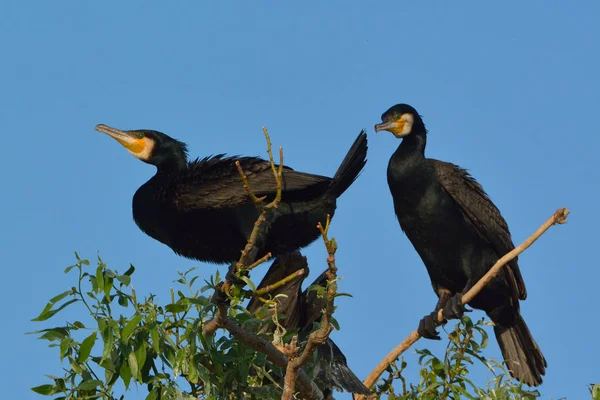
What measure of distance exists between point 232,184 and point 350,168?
2.63 ft

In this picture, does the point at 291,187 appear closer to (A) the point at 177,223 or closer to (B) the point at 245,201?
(B) the point at 245,201

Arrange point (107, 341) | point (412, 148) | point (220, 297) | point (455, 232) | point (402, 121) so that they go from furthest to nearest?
point (402, 121) → point (412, 148) → point (455, 232) → point (220, 297) → point (107, 341)

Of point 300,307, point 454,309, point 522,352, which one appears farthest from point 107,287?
point 522,352

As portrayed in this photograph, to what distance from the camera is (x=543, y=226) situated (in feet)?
14.1

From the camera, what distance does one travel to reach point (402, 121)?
724cm

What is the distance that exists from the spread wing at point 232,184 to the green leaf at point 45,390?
8.02 ft

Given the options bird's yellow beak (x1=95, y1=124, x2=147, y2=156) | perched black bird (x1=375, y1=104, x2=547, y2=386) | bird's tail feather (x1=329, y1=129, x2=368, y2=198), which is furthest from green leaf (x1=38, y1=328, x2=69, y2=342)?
bird's yellow beak (x1=95, y1=124, x2=147, y2=156)

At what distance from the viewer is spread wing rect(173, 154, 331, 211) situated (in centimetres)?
644

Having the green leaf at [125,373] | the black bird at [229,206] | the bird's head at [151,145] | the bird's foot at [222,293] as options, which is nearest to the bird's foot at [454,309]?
the black bird at [229,206]

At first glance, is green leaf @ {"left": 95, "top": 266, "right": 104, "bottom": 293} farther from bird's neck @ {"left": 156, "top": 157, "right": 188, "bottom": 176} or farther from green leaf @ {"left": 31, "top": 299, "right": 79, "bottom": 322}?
bird's neck @ {"left": 156, "top": 157, "right": 188, "bottom": 176}

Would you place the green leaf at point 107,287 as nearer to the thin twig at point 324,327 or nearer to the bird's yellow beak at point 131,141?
the thin twig at point 324,327

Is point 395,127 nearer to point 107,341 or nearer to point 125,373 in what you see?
point 125,373

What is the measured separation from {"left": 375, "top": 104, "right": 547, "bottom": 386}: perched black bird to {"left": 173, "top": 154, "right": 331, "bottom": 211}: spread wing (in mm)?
745

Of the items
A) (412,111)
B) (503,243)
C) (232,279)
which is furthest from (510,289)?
(232,279)
